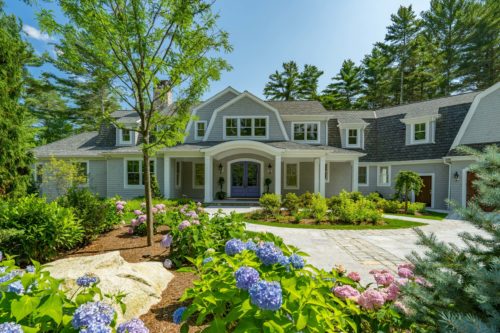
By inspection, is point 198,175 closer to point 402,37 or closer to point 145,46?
point 145,46

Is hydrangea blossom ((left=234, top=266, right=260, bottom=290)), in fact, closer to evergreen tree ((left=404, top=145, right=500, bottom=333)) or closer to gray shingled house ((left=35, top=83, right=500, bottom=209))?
evergreen tree ((left=404, top=145, right=500, bottom=333))

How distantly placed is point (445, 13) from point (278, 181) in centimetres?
2926

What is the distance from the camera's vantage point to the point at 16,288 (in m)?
1.54

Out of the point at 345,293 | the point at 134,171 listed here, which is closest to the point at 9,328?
the point at 345,293

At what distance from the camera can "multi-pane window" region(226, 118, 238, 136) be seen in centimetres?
1652

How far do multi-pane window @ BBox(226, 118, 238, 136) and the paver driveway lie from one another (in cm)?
852

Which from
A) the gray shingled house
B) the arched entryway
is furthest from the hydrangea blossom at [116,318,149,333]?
the arched entryway

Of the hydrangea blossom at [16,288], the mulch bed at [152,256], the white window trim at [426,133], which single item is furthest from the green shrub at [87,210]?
the white window trim at [426,133]

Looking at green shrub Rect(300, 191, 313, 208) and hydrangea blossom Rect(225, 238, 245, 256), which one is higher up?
hydrangea blossom Rect(225, 238, 245, 256)

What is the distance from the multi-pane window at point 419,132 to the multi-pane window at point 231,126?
1178 cm

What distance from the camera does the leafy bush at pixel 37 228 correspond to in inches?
185

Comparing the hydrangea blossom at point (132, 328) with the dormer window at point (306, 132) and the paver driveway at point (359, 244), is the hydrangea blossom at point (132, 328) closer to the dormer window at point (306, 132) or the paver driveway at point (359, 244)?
the paver driveway at point (359, 244)

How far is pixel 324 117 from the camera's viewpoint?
17.1 metres

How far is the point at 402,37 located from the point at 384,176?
21.6 metres
